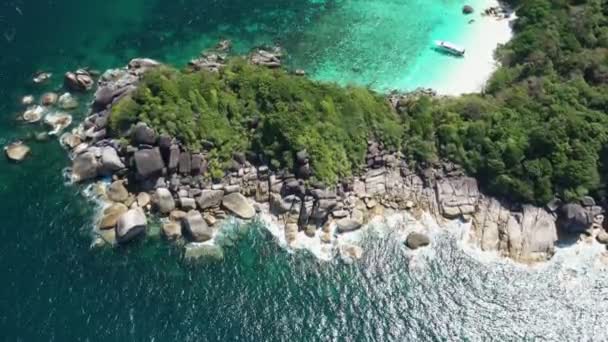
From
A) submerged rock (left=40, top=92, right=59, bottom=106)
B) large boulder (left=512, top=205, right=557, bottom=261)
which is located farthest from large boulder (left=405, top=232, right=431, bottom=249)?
submerged rock (left=40, top=92, right=59, bottom=106)

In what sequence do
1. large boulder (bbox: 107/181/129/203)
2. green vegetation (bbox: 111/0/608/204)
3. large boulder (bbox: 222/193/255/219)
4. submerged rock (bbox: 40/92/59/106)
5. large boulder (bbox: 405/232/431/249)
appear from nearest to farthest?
large boulder (bbox: 405/232/431/249), large boulder (bbox: 222/193/255/219), large boulder (bbox: 107/181/129/203), green vegetation (bbox: 111/0/608/204), submerged rock (bbox: 40/92/59/106)

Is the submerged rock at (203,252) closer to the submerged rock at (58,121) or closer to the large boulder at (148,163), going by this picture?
the large boulder at (148,163)

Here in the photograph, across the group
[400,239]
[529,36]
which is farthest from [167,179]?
[529,36]

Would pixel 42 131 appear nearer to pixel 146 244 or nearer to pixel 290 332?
pixel 146 244

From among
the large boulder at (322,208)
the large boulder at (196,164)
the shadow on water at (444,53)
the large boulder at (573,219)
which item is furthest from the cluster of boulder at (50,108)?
the large boulder at (573,219)

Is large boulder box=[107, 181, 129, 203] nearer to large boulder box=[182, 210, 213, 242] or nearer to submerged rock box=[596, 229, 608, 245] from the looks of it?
large boulder box=[182, 210, 213, 242]
